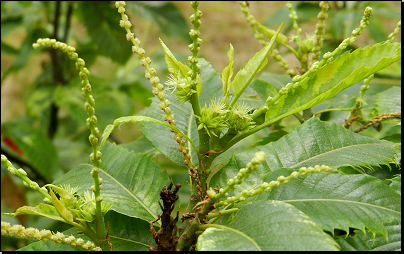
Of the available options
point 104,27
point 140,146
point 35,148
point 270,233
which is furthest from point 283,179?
point 104,27

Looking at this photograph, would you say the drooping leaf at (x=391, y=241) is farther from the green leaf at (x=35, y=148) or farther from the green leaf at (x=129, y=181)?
the green leaf at (x=35, y=148)

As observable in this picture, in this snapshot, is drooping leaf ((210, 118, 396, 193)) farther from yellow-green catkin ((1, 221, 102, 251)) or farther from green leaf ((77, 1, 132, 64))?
green leaf ((77, 1, 132, 64))

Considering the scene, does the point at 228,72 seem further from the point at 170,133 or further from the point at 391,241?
the point at 391,241

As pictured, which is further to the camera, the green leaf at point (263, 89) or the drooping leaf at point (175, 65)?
the green leaf at point (263, 89)

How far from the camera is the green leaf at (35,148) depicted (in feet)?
6.41

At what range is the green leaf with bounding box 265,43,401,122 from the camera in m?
0.70

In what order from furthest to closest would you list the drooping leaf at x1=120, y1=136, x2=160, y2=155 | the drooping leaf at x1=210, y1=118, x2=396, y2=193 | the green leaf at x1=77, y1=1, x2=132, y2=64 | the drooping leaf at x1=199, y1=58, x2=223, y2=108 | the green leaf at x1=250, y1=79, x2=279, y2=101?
1. the green leaf at x1=77, y1=1, x2=132, y2=64
2. the drooping leaf at x1=120, y1=136, x2=160, y2=155
3. the green leaf at x1=250, y1=79, x2=279, y2=101
4. the drooping leaf at x1=199, y1=58, x2=223, y2=108
5. the drooping leaf at x1=210, y1=118, x2=396, y2=193

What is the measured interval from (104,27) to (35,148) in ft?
3.08

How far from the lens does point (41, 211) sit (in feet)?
2.17

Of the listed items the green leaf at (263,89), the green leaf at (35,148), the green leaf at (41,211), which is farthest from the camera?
the green leaf at (35,148)

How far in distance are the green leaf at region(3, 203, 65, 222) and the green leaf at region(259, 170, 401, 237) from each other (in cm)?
43

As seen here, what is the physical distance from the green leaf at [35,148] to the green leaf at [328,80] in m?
1.64

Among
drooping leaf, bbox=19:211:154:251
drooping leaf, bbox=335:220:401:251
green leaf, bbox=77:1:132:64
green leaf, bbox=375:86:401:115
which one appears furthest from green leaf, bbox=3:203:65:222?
green leaf, bbox=77:1:132:64

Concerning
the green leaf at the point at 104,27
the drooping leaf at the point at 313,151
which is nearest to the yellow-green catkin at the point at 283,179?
the drooping leaf at the point at 313,151
